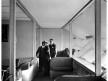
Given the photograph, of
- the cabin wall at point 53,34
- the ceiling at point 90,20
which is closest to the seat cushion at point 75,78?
the ceiling at point 90,20

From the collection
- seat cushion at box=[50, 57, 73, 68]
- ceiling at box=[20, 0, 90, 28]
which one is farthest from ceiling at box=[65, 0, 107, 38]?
seat cushion at box=[50, 57, 73, 68]

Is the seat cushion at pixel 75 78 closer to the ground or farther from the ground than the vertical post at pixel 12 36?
closer to the ground

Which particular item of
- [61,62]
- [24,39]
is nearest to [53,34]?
[24,39]

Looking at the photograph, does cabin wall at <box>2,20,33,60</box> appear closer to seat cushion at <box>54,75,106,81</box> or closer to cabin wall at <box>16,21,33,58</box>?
cabin wall at <box>16,21,33,58</box>

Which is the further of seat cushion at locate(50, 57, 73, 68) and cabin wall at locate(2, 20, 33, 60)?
cabin wall at locate(2, 20, 33, 60)

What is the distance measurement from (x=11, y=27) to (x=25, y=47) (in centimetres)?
394

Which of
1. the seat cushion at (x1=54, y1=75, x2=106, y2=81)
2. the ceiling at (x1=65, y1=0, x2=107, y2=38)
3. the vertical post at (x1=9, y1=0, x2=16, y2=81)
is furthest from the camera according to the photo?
the ceiling at (x1=65, y1=0, x2=107, y2=38)

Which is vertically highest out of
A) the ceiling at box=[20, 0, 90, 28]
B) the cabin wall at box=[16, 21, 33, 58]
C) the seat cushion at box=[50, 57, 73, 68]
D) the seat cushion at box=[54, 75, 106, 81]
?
the ceiling at box=[20, 0, 90, 28]

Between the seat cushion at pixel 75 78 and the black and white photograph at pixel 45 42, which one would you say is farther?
the black and white photograph at pixel 45 42

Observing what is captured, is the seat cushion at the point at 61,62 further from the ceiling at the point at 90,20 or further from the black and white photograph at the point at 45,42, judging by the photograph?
the ceiling at the point at 90,20

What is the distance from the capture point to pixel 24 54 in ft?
20.5

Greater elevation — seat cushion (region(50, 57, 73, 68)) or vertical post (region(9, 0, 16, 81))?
vertical post (region(9, 0, 16, 81))

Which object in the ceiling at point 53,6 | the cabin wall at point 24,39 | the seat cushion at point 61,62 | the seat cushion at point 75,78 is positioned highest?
the ceiling at point 53,6

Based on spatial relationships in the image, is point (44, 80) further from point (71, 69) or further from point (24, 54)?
point (24, 54)
